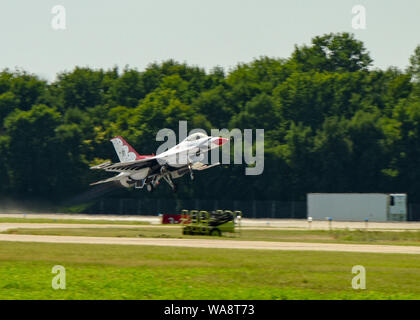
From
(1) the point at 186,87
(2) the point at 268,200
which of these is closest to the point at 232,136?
(2) the point at 268,200

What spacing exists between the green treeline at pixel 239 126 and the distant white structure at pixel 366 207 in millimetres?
14874

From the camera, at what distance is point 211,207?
10038 cm

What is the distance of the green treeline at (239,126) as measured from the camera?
102688mm

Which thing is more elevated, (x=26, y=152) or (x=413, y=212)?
(x=26, y=152)

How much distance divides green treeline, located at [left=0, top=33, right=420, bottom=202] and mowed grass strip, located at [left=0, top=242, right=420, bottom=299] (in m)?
65.8

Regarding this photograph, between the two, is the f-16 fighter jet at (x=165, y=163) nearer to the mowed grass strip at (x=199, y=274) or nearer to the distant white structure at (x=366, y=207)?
the distant white structure at (x=366, y=207)

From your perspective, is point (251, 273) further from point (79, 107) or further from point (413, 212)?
point (79, 107)

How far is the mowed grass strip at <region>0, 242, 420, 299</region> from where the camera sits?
2270 cm

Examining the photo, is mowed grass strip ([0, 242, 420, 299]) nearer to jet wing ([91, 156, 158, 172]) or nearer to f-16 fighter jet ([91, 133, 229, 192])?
f-16 fighter jet ([91, 133, 229, 192])

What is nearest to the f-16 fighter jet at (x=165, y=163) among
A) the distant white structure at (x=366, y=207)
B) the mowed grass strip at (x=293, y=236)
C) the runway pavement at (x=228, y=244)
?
the mowed grass strip at (x=293, y=236)

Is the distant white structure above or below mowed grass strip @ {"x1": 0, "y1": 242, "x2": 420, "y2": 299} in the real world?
above

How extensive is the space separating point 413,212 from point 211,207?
2719 cm

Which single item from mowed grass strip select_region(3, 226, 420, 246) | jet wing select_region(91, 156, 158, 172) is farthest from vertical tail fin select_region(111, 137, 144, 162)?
mowed grass strip select_region(3, 226, 420, 246)

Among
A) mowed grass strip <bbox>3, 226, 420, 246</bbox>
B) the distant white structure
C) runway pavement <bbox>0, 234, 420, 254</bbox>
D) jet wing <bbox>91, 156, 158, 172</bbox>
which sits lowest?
mowed grass strip <bbox>3, 226, 420, 246</bbox>
